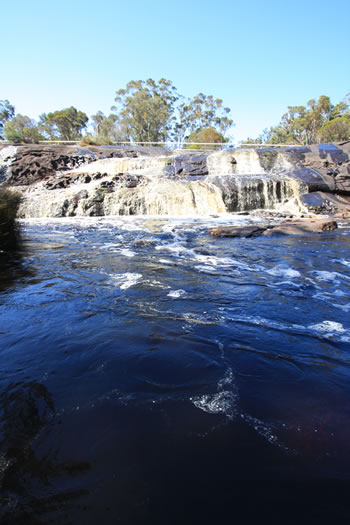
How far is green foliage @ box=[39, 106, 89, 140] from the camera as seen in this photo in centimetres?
4678

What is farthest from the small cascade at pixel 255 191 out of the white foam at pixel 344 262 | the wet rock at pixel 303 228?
the white foam at pixel 344 262

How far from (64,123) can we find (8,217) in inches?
1937

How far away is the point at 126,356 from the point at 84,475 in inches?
40.5

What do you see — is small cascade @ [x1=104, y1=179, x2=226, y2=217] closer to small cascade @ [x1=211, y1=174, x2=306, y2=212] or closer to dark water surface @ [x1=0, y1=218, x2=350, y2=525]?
small cascade @ [x1=211, y1=174, x2=306, y2=212]

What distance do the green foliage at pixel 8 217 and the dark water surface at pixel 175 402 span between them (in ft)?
6.05

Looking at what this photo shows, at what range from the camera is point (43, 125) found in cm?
4856

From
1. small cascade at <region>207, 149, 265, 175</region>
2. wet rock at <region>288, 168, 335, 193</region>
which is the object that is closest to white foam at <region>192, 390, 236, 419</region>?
wet rock at <region>288, 168, 335, 193</region>

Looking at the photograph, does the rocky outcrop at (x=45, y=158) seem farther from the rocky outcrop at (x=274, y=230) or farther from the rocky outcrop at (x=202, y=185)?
the rocky outcrop at (x=274, y=230)

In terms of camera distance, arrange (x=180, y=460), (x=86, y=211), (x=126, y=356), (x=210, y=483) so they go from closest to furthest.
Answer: (x=210, y=483) < (x=180, y=460) < (x=126, y=356) < (x=86, y=211)

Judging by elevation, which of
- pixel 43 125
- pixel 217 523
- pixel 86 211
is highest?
pixel 43 125

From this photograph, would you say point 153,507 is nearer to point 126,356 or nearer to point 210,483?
point 210,483

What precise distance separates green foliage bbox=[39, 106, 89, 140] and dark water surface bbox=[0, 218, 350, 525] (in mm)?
50760

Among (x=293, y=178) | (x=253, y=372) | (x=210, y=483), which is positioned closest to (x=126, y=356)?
(x=253, y=372)

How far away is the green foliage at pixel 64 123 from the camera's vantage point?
46781mm
